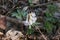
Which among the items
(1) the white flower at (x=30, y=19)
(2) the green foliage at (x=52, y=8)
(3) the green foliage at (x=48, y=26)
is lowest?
(3) the green foliage at (x=48, y=26)

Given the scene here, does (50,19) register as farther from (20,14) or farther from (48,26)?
(20,14)

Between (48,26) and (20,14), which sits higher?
(20,14)

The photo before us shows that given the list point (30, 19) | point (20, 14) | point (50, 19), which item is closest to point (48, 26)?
point (50, 19)

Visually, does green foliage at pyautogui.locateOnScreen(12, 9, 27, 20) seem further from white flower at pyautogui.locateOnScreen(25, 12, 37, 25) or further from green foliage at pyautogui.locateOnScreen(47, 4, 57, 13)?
green foliage at pyautogui.locateOnScreen(47, 4, 57, 13)

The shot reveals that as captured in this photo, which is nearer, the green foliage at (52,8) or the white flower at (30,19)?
the white flower at (30,19)

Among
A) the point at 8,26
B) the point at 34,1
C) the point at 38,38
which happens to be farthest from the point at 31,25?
the point at 34,1

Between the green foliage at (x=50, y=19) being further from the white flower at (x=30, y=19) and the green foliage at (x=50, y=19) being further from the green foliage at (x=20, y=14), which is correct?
the green foliage at (x=20, y=14)

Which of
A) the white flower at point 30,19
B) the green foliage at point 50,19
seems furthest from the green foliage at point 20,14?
the green foliage at point 50,19

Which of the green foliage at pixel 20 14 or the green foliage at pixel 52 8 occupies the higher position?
the green foliage at pixel 52 8

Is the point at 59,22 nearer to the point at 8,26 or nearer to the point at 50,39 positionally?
the point at 50,39

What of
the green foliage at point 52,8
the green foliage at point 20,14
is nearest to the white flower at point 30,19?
the green foliage at point 20,14

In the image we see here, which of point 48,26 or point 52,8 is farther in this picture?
point 52,8
